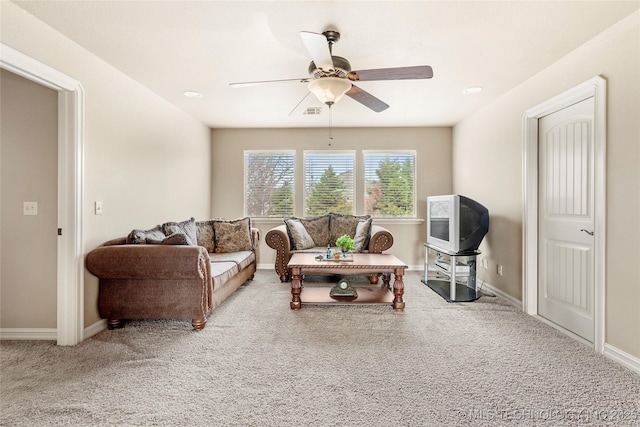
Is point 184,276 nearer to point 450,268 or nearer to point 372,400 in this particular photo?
point 372,400

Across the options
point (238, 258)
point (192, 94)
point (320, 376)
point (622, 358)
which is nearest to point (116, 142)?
point (192, 94)

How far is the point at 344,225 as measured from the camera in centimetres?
492

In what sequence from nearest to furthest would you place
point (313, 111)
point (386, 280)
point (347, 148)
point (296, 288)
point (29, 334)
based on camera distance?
point (29, 334), point (296, 288), point (386, 280), point (313, 111), point (347, 148)

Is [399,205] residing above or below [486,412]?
above

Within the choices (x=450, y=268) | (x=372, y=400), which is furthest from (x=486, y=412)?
(x=450, y=268)

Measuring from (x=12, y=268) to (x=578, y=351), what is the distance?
4.52 metres

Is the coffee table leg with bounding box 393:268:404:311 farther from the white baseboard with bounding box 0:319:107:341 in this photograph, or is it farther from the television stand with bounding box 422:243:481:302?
the white baseboard with bounding box 0:319:107:341

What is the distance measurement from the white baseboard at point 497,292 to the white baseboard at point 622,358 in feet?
3.29

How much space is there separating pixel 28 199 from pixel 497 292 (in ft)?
15.8

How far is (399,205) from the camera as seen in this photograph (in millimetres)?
5242

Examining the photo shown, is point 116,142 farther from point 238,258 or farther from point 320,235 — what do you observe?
point 320,235

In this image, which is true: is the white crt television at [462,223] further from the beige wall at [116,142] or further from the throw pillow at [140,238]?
the beige wall at [116,142]

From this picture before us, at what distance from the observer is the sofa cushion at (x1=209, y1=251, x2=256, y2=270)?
3641 mm

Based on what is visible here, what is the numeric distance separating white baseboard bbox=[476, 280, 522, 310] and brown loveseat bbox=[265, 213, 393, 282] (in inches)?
50.2
